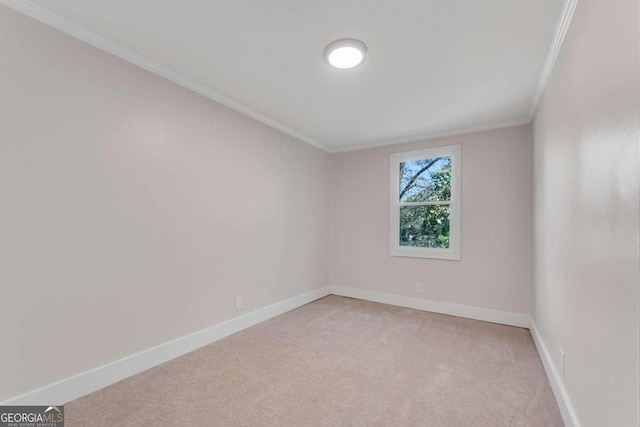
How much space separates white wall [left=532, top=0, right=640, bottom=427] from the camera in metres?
0.95

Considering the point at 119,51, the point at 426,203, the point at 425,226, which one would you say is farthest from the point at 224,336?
the point at 426,203

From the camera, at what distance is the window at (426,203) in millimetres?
3656

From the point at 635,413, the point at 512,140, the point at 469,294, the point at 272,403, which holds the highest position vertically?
the point at 512,140

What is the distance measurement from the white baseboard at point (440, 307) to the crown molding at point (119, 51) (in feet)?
9.49

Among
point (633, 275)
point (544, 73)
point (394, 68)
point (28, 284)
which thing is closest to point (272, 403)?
point (28, 284)

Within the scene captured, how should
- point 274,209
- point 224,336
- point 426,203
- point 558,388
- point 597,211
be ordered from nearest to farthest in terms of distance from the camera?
Answer: point 597,211
point 558,388
point 224,336
point 274,209
point 426,203

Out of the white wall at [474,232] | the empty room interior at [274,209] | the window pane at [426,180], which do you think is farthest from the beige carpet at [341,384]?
the window pane at [426,180]

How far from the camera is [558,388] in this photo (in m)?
1.80

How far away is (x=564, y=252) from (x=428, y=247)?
2.10m

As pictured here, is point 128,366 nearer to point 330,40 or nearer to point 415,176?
point 330,40

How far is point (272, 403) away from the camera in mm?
1815

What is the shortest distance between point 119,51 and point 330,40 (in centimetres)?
156

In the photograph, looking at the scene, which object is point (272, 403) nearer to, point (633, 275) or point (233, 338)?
point (233, 338)

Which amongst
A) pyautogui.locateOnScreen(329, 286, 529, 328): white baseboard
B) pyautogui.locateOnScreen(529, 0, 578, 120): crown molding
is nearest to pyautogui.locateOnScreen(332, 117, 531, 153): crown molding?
pyautogui.locateOnScreen(529, 0, 578, 120): crown molding
